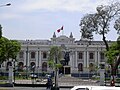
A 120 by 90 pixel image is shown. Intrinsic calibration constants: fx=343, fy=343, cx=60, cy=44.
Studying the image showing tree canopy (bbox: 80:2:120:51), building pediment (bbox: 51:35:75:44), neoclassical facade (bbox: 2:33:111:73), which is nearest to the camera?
tree canopy (bbox: 80:2:120:51)

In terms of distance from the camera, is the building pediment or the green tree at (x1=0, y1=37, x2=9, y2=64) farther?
the building pediment

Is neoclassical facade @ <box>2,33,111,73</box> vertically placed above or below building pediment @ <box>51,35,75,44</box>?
below

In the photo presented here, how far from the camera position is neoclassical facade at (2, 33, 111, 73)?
4028 inches

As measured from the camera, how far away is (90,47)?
103 m

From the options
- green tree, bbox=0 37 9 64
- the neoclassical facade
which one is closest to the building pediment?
the neoclassical facade

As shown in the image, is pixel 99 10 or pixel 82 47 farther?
pixel 82 47

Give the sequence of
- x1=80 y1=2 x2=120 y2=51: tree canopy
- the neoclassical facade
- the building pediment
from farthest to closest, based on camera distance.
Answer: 1. the building pediment
2. the neoclassical facade
3. x1=80 y1=2 x2=120 y2=51: tree canopy

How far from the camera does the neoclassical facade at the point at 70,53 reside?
102312 mm

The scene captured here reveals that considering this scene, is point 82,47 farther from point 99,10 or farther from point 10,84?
point 10,84

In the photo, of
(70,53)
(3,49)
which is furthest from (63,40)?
(3,49)

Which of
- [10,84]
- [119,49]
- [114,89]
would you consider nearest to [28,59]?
[119,49]

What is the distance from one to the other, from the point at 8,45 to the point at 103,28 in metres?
30.1

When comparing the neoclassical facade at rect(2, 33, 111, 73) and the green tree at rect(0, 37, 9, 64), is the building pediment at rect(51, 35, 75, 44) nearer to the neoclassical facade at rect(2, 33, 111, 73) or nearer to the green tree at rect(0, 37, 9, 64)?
the neoclassical facade at rect(2, 33, 111, 73)

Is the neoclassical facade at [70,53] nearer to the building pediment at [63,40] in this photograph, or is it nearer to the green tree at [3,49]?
the building pediment at [63,40]
